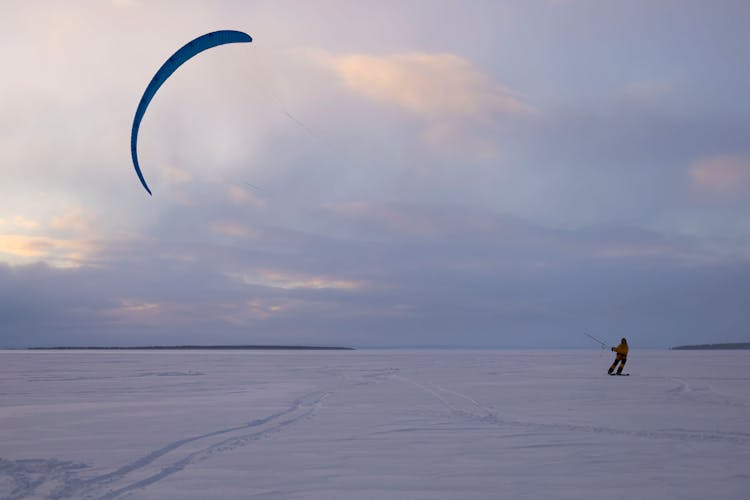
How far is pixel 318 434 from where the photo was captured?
352 inches

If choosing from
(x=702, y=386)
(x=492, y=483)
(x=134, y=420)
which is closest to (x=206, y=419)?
(x=134, y=420)

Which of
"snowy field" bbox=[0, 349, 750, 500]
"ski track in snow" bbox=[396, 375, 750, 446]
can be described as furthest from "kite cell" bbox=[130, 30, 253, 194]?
"ski track in snow" bbox=[396, 375, 750, 446]

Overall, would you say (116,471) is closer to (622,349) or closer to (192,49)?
(192,49)

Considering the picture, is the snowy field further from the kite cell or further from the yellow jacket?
the yellow jacket

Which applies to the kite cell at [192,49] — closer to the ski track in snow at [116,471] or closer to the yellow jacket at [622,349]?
the ski track in snow at [116,471]

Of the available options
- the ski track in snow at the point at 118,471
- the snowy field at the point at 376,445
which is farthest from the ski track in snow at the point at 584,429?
the ski track in snow at the point at 118,471

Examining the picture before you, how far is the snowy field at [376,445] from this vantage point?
5.92 metres

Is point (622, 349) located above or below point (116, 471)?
above

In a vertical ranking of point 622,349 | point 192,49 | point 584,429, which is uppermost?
point 192,49

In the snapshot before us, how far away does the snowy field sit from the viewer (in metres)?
5.92

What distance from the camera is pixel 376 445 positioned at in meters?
8.09

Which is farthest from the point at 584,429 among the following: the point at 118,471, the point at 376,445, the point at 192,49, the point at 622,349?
the point at 622,349

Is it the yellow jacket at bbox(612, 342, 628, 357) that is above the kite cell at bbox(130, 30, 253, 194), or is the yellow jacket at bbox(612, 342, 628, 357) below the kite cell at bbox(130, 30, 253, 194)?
below

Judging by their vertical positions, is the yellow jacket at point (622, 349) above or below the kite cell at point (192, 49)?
below
